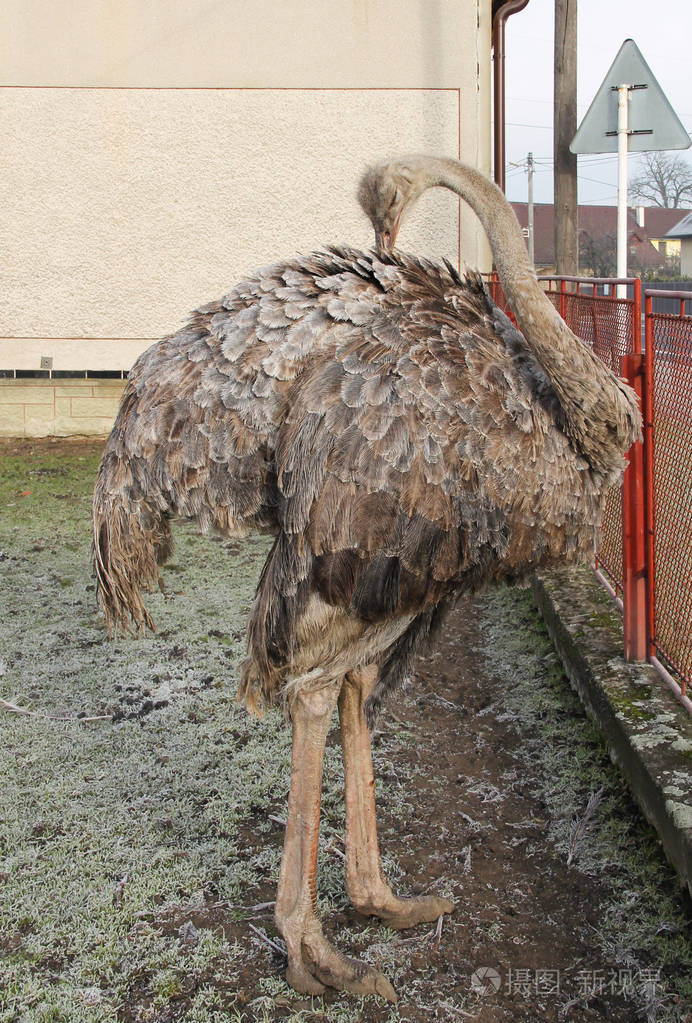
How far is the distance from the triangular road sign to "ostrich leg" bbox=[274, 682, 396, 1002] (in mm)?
4482

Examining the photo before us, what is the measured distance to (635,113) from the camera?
573 centimetres

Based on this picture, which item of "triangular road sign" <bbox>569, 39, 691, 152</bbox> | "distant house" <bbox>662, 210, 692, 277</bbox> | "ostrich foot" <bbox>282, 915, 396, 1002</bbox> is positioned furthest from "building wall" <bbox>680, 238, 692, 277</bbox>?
"ostrich foot" <bbox>282, 915, 396, 1002</bbox>

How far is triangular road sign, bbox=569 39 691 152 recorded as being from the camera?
5586 millimetres

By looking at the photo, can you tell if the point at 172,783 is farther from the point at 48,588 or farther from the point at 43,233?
the point at 43,233

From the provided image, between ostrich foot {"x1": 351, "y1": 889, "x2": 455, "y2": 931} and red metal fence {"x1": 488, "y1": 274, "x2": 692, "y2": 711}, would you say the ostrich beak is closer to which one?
red metal fence {"x1": 488, "y1": 274, "x2": 692, "y2": 711}

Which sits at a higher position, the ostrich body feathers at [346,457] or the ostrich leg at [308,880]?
the ostrich body feathers at [346,457]

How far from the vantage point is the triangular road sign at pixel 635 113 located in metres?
5.59

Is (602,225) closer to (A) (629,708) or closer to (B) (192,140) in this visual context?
(B) (192,140)

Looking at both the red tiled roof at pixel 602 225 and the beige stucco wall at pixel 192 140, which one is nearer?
the beige stucco wall at pixel 192 140

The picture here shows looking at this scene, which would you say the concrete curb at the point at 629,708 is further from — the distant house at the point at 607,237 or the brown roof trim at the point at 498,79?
the distant house at the point at 607,237

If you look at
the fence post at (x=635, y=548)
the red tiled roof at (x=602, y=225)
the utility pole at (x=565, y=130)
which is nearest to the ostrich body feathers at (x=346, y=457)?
the fence post at (x=635, y=548)

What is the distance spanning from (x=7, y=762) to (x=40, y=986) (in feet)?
3.71

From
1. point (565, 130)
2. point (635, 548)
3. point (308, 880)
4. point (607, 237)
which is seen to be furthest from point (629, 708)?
point (607, 237)

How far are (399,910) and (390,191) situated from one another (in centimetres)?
175
